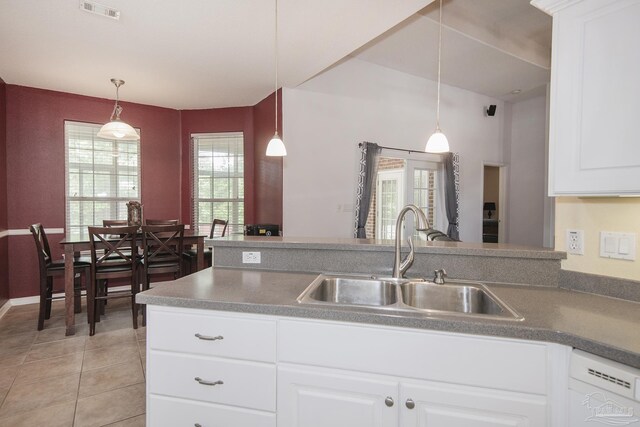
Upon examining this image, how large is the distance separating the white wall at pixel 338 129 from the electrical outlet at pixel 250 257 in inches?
87.3

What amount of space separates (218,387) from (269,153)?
6.45ft

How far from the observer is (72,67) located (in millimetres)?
3494

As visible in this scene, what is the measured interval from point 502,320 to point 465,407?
1.02 feet

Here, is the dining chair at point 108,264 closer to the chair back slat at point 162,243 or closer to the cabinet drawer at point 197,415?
→ the chair back slat at point 162,243

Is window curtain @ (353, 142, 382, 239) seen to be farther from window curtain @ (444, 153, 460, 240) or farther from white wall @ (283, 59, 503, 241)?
window curtain @ (444, 153, 460, 240)

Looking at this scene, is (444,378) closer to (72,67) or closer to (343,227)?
(343,227)

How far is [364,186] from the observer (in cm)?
446

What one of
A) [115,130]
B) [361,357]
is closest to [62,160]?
[115,130]

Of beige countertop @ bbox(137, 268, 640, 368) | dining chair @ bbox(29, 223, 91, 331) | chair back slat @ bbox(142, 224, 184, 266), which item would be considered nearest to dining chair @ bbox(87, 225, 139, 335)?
chair back slat @ bbox(142, 224, 184, 266)

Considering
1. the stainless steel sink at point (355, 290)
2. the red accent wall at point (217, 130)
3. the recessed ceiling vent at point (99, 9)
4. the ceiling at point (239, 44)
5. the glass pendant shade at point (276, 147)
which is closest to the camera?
the stainless steel sink at point (355, 290)

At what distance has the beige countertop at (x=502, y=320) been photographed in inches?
40.3

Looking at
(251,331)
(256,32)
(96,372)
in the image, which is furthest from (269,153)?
(96,372)

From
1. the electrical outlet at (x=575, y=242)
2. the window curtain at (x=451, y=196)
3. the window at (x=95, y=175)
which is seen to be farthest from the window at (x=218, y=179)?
the electrical outlet at (x=575, y=242)

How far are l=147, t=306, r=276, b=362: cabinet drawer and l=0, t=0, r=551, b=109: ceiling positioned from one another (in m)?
2.21
